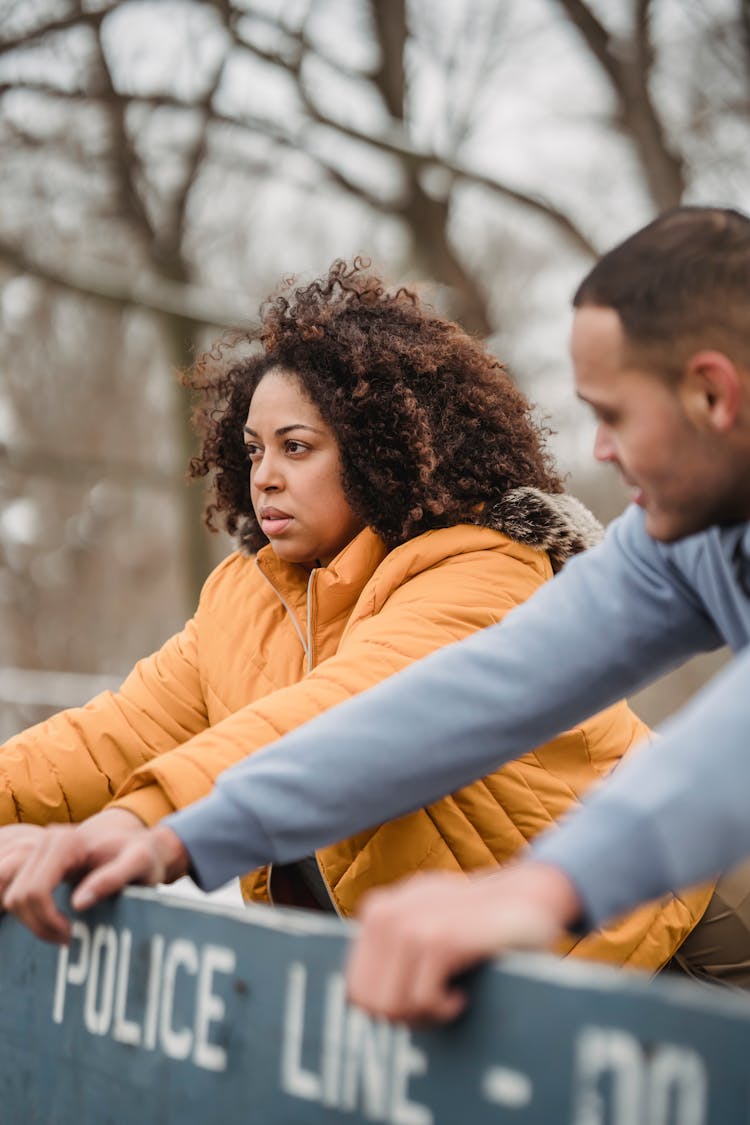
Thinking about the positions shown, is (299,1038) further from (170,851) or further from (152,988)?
(170,851)

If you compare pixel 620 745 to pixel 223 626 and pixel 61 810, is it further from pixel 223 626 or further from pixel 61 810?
pixel 61 810

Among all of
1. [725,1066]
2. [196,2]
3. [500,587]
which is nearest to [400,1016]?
[725,1066]

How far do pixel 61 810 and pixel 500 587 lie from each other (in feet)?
3.09

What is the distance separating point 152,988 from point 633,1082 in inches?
26.5

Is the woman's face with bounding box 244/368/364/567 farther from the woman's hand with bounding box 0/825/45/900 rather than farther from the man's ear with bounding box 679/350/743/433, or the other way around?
the man's ear with bounding box 679/350/743/433

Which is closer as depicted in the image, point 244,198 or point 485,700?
point 485,700

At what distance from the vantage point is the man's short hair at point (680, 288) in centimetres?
154

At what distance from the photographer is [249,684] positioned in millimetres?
2641

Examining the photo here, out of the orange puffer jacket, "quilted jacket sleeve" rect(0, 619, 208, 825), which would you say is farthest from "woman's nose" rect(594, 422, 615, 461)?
"quilted jacket sleeve" rect(0, 619, 208, 825)

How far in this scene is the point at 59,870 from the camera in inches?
63.6

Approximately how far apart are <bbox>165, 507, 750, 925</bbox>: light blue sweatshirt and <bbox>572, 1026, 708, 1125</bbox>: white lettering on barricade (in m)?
0.59

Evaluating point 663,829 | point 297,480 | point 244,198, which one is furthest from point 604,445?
point 244,198

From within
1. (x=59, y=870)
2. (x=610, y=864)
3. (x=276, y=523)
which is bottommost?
(x=59, y=870)

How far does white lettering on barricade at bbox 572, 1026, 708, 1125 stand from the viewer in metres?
1.03
